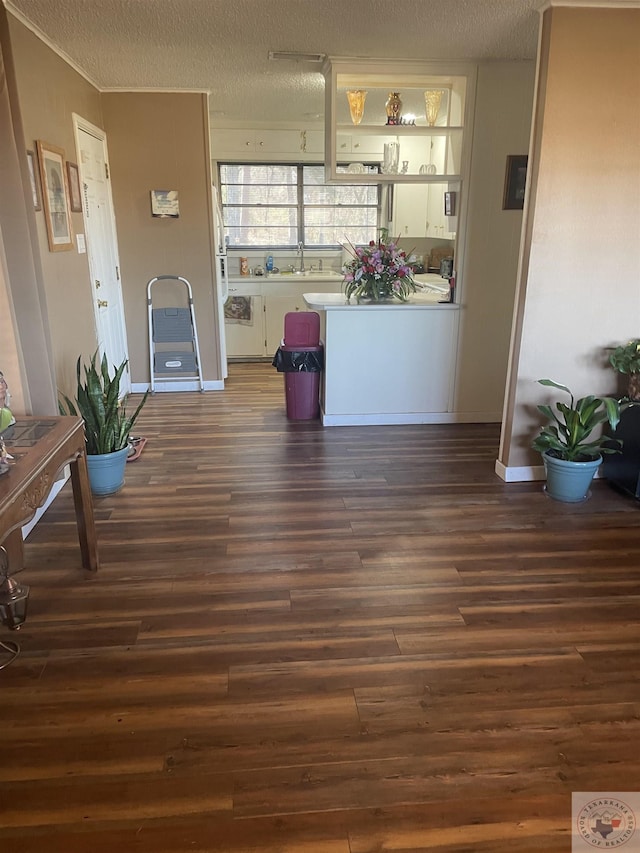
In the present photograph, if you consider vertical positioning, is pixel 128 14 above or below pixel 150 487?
above

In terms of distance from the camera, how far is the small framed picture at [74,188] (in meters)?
3.79

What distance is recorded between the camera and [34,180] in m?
3.13

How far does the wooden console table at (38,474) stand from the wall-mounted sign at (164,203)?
3045 mm

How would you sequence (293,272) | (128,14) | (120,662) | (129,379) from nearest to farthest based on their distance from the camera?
(120,662)
(128,14)
(129,379)
(293,272)

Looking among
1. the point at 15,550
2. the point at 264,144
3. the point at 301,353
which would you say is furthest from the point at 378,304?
the point at 264,144

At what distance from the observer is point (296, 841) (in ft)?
4.74

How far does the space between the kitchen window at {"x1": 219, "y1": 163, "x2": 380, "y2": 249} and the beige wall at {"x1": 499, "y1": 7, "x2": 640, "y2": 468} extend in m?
3.93

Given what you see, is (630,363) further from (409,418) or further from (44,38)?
(44,38)

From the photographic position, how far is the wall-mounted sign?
4914 mm

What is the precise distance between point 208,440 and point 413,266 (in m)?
1.90

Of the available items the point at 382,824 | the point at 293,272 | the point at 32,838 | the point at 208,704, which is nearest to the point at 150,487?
the point at 208,704

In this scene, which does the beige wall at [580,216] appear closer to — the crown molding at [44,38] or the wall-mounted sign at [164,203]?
the crown molding at [44,38]

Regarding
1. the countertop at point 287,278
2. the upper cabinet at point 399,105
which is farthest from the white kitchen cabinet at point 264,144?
the upper cabinet at point 399,105

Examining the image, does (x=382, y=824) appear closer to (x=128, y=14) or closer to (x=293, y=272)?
(x=128, y=14)
